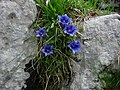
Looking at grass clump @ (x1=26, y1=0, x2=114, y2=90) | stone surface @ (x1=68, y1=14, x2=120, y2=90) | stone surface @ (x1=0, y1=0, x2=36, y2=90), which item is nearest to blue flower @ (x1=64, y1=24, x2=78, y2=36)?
grass clump @ (x1=26, y1=0, x2=114, y2=90)

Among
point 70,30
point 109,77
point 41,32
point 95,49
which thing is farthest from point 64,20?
point 109,77

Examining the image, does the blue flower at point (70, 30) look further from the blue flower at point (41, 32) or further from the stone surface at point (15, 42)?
the stone surface at point (15, 42)

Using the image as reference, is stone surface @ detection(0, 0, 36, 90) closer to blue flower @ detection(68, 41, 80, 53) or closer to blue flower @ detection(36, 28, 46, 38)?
blue flower @ detection(36, 28, 46, 38)

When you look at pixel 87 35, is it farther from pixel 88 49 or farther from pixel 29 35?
pixel 29 35

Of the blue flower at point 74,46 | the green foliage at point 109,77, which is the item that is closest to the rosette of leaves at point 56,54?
the blue flower at point 74,46

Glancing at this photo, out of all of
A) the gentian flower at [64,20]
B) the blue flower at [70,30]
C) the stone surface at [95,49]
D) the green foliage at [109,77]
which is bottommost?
the green foliage at [109,77]

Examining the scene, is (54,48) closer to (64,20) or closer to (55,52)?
(55,52)
